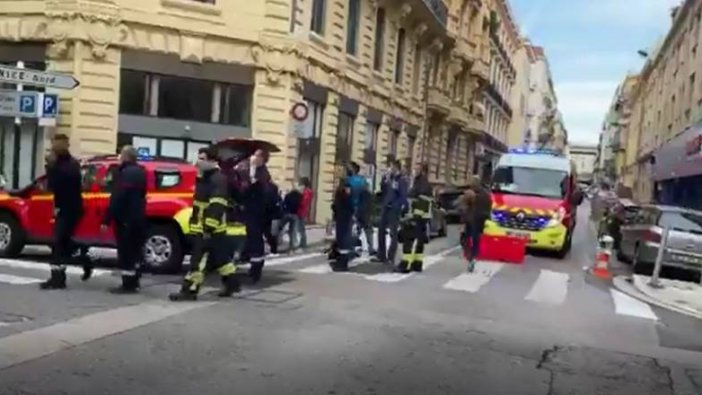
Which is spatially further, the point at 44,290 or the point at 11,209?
the point at 11,209

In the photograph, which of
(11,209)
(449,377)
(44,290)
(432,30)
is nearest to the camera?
(449,377)

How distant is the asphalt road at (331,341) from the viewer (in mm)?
7121

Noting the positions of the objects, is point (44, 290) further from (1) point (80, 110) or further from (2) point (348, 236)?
(1) point (80, 110)

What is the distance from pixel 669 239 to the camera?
62.0ft

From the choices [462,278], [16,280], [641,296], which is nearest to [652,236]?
[641,296]

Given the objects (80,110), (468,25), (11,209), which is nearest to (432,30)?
(468,25)

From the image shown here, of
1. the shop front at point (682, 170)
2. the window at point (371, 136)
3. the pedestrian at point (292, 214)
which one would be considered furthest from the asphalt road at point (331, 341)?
the window at point (371, 136)

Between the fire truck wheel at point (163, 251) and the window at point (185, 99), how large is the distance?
1065 centimetres

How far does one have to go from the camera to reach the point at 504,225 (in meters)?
22.3

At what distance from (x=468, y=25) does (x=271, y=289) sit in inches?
1760

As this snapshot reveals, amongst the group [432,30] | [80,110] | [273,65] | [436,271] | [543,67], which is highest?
[543,67]

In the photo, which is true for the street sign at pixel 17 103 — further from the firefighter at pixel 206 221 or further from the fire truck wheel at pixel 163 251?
the firefighter at pixel 206 221

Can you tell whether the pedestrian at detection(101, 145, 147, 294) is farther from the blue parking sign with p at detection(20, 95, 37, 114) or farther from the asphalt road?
the blue parking sign with p at detection(20, 95, 37, 114)

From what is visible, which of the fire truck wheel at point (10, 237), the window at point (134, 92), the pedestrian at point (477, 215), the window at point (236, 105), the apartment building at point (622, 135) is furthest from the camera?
the apartment building at point (622, 135)
